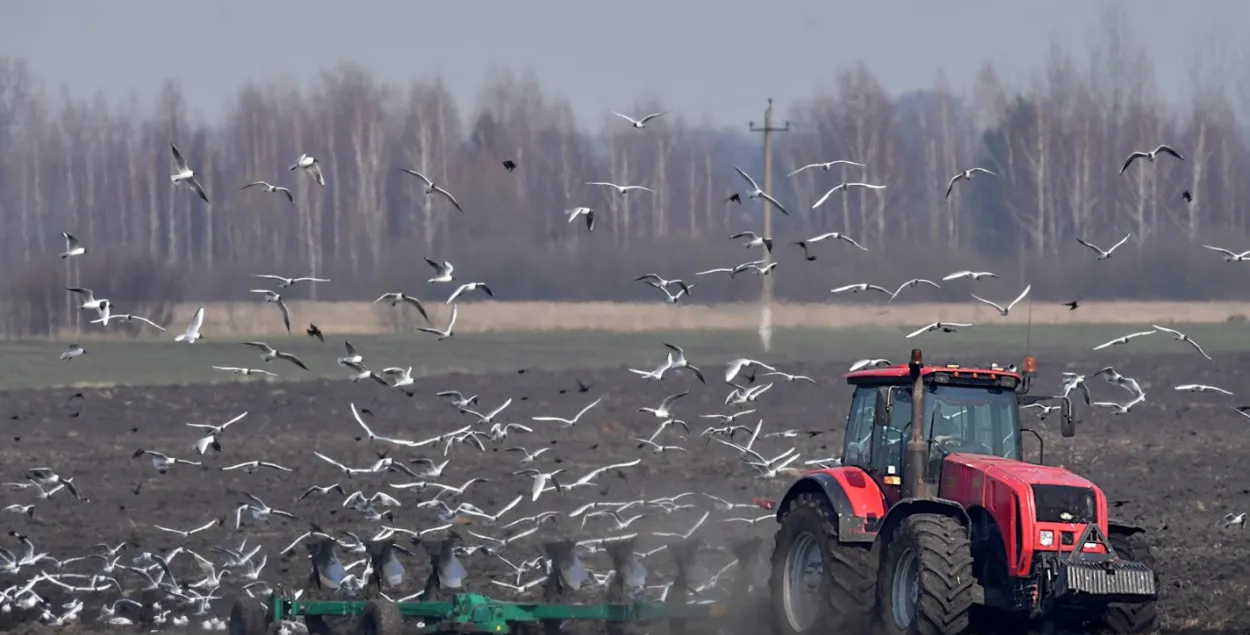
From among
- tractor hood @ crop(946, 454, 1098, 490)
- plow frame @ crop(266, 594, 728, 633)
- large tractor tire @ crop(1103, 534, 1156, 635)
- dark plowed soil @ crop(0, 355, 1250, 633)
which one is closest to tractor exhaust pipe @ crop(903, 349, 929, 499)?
tractor hood @ crop(946, 454, 1098, 490)

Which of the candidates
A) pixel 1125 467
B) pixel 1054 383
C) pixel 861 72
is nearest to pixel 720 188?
pixel 861 72

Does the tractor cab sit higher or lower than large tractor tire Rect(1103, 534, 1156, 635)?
higher

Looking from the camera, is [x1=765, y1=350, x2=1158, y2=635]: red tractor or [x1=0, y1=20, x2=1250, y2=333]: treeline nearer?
[x1=765, y1=350, x2=1158, y2=635]: red tractor

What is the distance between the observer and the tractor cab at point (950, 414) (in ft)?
43.1

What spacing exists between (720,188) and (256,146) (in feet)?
51.4

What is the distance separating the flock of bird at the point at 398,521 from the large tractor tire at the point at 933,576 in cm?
229

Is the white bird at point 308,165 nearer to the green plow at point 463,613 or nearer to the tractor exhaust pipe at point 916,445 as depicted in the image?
the green plow at point 463,613

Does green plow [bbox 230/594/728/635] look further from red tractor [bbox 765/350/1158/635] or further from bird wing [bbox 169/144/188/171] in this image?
bird wing [bbox 169/144/188/171]

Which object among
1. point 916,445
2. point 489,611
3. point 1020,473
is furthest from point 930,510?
point 489,611

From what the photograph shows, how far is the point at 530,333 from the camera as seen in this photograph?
37.7m

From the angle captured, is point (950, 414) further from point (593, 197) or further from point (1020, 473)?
point (593, 197)

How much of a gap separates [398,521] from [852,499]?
8852mm

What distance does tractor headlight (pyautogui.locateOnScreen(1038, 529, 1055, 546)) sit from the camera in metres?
12.0

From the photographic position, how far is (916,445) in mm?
13000
